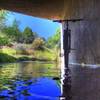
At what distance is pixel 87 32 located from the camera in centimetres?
1295

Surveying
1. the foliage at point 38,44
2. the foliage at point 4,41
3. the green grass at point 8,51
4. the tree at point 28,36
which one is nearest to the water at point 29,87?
the green grass at point 8,51

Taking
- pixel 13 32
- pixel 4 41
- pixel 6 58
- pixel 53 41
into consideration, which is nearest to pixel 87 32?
pixel 6 58

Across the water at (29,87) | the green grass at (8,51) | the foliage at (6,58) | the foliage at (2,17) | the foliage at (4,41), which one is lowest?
the water at (29,87)

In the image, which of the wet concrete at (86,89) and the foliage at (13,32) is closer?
the wet concrete at (86,89)

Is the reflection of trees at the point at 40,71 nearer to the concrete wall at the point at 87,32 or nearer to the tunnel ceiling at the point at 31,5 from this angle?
the concrete wall at the point at 87,32

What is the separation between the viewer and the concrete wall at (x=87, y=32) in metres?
11.7

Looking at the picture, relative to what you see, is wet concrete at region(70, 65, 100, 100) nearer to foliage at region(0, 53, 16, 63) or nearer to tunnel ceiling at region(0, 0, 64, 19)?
tunnel ceiling at region(0, 0, 64, 19)

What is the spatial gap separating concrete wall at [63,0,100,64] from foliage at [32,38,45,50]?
33.2 m

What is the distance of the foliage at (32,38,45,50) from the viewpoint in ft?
162

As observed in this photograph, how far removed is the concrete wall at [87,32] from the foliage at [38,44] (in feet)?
109

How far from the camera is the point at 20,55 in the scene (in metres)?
45.5

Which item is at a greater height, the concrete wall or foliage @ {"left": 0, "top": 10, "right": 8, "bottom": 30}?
foliage @ {"left": 0, "top": 10, "right": 8, "bottom": 30}

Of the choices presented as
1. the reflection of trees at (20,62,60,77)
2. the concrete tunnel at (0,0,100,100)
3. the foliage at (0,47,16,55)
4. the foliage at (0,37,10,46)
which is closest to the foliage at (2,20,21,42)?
the foliage at (0,37,10,46)

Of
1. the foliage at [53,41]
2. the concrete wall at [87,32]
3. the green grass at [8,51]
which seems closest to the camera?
the concrete wall at [87,32]
